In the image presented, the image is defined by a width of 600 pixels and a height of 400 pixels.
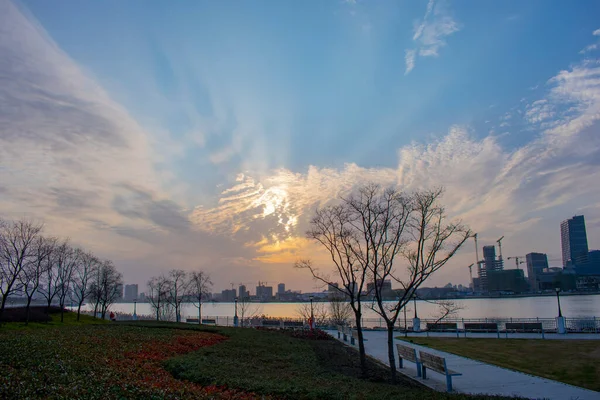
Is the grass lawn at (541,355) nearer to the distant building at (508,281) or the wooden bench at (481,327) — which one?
the wooden bench at (481,327)

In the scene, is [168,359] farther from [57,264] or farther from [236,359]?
[57,264]

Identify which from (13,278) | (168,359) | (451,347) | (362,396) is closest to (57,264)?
(13,278)

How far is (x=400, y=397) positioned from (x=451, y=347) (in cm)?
1436

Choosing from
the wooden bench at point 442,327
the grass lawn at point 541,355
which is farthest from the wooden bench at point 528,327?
the grass lawn at point 541,355

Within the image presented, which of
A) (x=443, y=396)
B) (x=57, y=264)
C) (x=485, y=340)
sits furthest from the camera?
(x=57, y=264)

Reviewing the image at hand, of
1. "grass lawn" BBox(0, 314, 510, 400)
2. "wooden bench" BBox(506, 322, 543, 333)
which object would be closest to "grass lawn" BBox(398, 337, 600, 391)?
"wooden bench" BBox(506, 322, 543, 333)

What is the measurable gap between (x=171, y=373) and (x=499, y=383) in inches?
410

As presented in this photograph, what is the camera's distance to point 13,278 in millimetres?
29094

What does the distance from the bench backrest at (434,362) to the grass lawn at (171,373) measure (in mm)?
870

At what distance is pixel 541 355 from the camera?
17.6 m

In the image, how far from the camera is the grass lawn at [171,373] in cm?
773

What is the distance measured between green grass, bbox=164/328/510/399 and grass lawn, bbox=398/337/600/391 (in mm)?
5097

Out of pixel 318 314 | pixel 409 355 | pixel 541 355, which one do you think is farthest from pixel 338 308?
pixel 409 355

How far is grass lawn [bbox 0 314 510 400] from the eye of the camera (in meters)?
7.73
